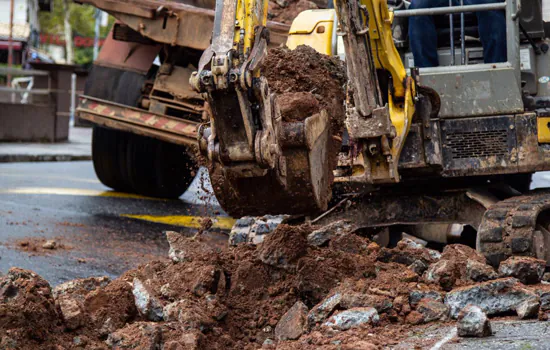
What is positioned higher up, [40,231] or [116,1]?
[116,1]

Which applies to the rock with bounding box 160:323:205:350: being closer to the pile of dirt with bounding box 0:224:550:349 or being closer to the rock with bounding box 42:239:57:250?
the pile of dirt with bounding box 0:224:550:349

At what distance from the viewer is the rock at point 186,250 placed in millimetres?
5855

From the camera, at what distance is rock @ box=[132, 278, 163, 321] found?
507 cm

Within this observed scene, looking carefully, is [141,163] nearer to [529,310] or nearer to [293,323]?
[293,323]

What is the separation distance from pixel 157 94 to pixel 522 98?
14.4 feet

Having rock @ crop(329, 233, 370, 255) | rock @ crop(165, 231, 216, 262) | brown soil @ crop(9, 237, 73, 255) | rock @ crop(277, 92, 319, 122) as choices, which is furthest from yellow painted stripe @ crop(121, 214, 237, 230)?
rock @ crop(277, 92, 319, 122)

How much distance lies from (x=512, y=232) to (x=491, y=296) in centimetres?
146

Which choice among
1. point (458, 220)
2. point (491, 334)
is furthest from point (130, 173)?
point (491, 334)

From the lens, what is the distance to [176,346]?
4559mm

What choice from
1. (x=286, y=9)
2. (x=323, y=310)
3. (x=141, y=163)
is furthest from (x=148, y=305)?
(x=141, y=163)

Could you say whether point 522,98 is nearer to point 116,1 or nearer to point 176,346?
point 176,346

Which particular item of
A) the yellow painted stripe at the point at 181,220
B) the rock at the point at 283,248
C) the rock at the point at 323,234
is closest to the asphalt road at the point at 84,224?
the yellow painted stripe at the point at 181,220

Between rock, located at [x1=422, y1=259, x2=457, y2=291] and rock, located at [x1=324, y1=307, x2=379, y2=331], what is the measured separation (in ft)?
2.23

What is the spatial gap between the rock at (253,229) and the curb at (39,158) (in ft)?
30.6
